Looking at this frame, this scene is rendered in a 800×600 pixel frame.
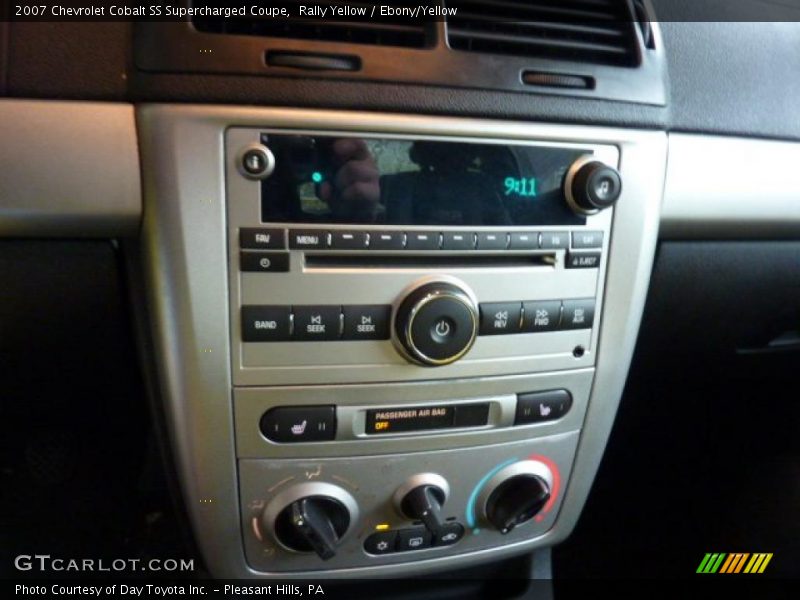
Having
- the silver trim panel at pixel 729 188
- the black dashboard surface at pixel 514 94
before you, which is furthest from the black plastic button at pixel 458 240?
the silver trim panel at pixel 729 188

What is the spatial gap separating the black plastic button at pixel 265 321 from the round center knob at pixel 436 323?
10 centimetres

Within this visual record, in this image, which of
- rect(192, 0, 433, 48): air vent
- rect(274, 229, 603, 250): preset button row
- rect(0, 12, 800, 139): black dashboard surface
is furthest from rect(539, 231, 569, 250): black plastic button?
rect(192, 0, 433, 48): air vent

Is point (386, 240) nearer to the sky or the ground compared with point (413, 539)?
nearer to the sky

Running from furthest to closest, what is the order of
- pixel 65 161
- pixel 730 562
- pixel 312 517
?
pixel 730 562
pixel 312 517
pixel 65 161

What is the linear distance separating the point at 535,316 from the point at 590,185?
0.42ft

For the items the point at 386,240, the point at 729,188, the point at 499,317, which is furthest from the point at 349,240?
the point at 729,188

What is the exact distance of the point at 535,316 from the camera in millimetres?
596

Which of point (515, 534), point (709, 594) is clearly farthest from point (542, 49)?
point (709, 594)

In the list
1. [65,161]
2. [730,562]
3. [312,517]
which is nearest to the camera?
[65,161]

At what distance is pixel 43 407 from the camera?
0.64 meters

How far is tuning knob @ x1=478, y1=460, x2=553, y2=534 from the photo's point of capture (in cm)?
65

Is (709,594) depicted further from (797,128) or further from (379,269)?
Answer: (379,269)

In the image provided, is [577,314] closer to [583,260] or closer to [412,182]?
[583,260]

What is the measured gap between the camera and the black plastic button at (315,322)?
537 millimetres
